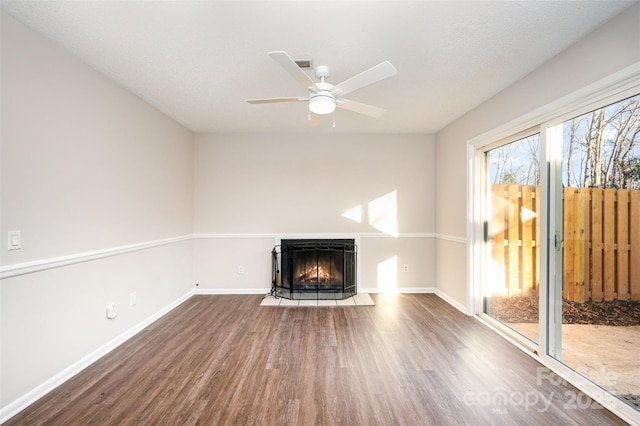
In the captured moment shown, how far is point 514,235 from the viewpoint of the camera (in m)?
2.96

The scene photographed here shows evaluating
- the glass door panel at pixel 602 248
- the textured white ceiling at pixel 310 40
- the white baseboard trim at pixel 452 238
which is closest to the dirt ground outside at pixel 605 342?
the glass door panel at pixel 602 248

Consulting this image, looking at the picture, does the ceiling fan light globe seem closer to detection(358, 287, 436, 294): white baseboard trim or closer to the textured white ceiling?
the textured white ceiling

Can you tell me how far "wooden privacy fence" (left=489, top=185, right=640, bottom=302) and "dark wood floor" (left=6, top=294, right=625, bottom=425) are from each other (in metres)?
0.74

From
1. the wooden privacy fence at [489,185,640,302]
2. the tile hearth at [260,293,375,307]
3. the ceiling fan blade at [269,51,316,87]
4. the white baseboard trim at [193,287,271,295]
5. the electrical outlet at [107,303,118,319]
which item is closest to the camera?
the ceiling fan blade at [269,51,316,87]

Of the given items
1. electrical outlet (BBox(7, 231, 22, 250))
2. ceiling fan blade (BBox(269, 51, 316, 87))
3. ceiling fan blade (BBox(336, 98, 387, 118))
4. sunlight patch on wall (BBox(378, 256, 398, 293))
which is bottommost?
sunlight patch on wall (BBox(378, 256, 398, 293))

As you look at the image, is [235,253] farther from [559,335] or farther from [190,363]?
[559,335]

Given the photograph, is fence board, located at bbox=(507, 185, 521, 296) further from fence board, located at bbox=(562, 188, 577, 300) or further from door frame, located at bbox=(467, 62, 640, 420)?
fence board, located at bbox=(562, 188, 577, 300)

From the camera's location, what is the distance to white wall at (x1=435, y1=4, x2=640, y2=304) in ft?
5.96

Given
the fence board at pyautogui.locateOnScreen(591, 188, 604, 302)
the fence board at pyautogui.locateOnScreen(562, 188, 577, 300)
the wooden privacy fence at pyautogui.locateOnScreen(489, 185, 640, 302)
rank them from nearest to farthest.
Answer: the wooden privacy fence at pyautogui.locateOnScreen(489, 185, 640, 302), the fence board at pyautogui.locateOnScreen(591, 188, 604, 302), the fence board at pyautogui.locateOnScreen(562, 188, 577, 300)

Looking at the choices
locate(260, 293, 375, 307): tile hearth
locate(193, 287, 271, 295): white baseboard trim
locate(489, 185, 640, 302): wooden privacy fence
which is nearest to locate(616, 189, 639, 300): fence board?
locate(489, 185, 640, 302): wooden privacy fence

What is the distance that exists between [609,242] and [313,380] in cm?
236

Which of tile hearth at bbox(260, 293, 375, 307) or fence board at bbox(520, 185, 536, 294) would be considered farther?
tile hearth at bbox(260, 293, 375, 307)

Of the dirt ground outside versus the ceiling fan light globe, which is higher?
the ceiling fan light globe

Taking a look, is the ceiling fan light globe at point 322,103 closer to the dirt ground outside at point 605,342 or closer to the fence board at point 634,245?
the fence board at point 634,245
